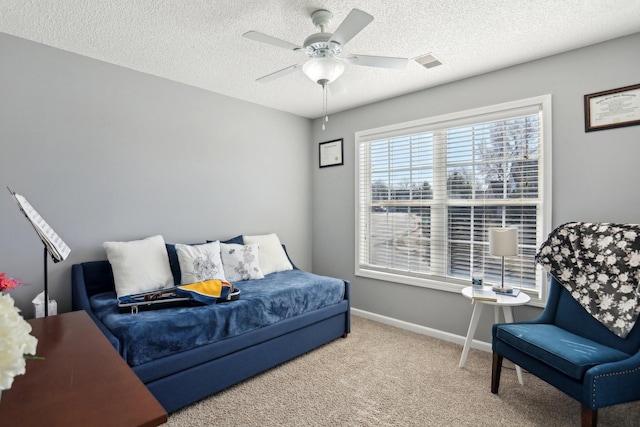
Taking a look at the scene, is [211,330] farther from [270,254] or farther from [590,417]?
[590,417]

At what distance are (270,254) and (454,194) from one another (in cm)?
201

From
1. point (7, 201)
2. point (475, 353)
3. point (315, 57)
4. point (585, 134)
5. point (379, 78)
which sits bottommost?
point (475, 353)

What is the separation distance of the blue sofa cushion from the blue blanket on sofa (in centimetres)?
156

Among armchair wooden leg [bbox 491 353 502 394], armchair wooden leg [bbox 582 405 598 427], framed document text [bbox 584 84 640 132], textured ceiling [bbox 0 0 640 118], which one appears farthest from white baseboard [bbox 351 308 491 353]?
textured ceiling [bbox 0 0 640 118]

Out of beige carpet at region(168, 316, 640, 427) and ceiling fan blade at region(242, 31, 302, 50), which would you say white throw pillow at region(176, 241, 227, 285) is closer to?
beige carpet at region(168, 316, 640, 427)

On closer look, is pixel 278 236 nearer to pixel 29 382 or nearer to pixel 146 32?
pixel 146 32

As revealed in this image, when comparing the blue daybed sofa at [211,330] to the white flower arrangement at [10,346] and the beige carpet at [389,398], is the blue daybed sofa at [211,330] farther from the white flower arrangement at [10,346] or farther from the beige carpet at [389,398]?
the white flower arrangement at [10,346]

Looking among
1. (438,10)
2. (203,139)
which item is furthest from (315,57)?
(203,139)

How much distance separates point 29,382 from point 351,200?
342 centimetres

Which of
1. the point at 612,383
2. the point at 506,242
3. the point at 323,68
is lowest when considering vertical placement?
the point at 612,383

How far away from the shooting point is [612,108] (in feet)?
7.80

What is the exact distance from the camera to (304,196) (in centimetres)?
445

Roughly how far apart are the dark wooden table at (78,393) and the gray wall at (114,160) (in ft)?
5.35

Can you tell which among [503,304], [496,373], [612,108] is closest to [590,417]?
[496,373]
